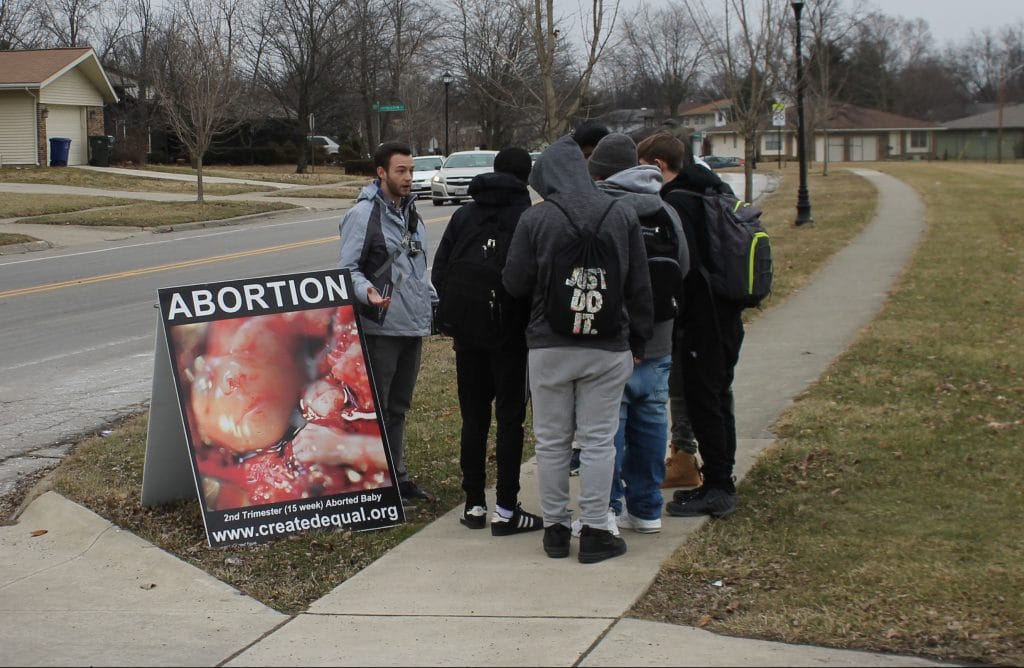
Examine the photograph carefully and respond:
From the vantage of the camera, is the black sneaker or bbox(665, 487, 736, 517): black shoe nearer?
the black sneaker

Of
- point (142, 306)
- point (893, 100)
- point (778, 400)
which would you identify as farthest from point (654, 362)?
point (893, 100)

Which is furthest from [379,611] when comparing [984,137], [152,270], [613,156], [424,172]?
[984,137]

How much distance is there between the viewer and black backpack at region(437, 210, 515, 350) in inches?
212

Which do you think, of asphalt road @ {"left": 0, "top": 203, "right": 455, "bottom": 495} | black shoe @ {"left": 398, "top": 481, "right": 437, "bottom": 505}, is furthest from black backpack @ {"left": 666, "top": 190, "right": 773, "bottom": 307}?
asphalt road @ {"left": 0, "top": 203, "right": 455, "bottom": 495}

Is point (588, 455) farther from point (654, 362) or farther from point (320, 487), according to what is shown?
point (320, 487)

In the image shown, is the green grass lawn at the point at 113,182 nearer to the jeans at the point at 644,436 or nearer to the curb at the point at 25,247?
the curb at the point at 25,247

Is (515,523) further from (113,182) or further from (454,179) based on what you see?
(113,182)

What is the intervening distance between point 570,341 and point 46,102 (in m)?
43.0

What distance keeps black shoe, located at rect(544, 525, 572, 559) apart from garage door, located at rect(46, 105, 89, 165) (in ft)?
140

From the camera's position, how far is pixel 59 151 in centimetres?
4384

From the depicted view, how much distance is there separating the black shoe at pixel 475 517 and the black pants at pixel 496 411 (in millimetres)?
30

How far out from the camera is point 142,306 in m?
14.3

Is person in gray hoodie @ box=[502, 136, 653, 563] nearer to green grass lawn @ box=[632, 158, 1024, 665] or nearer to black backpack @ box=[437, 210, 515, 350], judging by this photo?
black backpack @ box=[437, 210, 515, 350]

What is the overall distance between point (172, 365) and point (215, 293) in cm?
42
